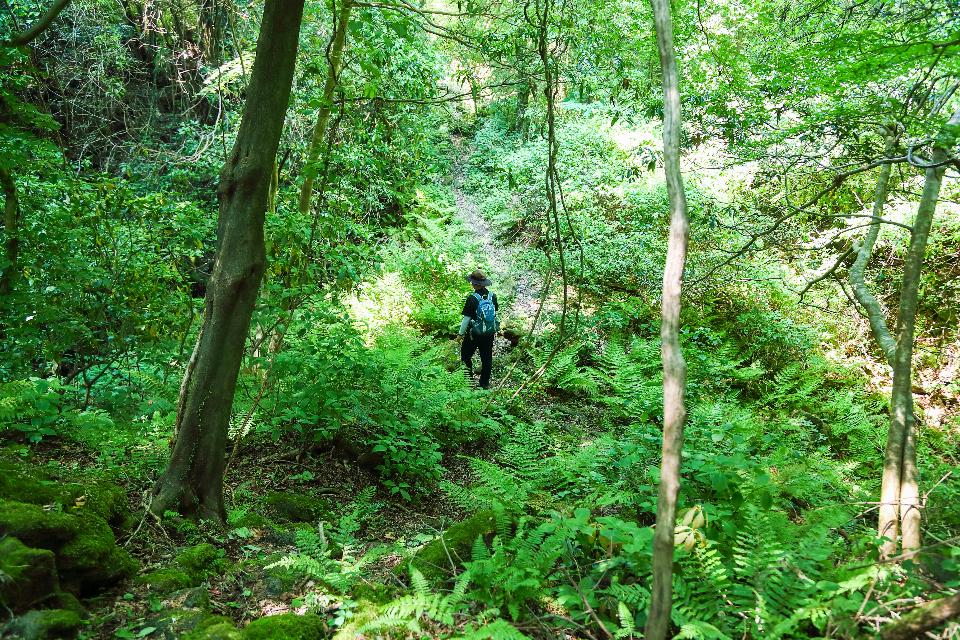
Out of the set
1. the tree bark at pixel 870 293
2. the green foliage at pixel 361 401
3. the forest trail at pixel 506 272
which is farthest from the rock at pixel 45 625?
the forest trail at pixel 506 272

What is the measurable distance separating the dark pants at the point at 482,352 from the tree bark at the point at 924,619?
6.49 meters

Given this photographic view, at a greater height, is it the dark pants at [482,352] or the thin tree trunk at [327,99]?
the thin tree trunk at [327,99]

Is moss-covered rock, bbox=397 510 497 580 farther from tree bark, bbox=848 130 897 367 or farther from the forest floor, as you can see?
tree bark, bbox=848 130 897 367

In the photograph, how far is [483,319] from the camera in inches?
334

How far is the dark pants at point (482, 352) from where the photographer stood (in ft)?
28.7

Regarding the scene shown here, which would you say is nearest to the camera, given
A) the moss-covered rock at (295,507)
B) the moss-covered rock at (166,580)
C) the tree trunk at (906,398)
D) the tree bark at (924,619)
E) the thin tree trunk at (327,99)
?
the tree bark at (924,619)


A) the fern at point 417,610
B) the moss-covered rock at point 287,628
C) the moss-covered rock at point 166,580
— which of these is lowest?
the moss-covered rock at point 166,580

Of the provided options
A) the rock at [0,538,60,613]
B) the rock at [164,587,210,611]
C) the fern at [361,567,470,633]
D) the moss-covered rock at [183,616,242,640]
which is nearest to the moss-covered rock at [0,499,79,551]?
the rock at [0,538,60,613]

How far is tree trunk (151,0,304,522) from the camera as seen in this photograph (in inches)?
158

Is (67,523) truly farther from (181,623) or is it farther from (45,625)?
(181,623)

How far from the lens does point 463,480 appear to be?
6.18m

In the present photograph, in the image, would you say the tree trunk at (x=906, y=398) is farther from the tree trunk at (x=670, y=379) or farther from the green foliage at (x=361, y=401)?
the green foliage at (x=361, y=401)

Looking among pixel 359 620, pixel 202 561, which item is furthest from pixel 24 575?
pixel 359 620

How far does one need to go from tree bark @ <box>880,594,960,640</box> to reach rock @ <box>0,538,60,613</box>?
12.7ft
